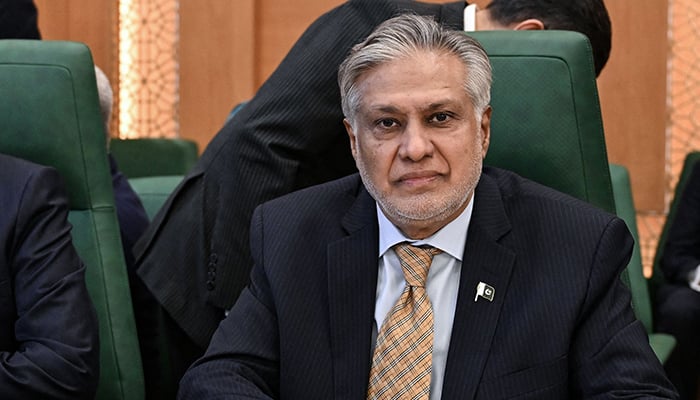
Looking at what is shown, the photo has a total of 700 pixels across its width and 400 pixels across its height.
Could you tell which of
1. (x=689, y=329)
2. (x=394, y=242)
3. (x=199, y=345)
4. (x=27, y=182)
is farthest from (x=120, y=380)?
(x=689, y=329)

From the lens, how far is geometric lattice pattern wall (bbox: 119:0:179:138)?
543cm

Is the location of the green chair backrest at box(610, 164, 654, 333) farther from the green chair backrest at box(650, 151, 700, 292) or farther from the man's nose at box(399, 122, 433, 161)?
the man's nose at box(399, 122, 433, 161)

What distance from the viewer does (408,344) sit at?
5.80 ft

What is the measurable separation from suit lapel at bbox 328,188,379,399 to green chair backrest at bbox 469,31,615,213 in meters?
0.35

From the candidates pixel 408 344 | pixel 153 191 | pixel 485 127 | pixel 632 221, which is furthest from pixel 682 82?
pixel 408 344

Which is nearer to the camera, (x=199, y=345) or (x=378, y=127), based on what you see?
(x=378, y=127)

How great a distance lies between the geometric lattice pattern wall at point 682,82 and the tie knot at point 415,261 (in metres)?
3.33

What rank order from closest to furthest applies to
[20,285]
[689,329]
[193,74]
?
[20,285]
[689,329]
[193,74]

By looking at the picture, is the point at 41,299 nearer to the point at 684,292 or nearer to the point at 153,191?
the point at 153,191

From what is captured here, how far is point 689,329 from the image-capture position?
409 centimetres

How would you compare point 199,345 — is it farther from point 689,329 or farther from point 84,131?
point 689,329

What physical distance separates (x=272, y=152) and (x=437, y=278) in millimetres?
666

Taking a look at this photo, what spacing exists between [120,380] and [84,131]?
53 cm

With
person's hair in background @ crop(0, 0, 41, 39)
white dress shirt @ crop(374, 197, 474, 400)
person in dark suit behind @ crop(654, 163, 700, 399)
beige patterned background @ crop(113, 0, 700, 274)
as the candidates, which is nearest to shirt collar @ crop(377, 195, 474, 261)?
white dress shirt @ crop(374, 197, 474, 400)
